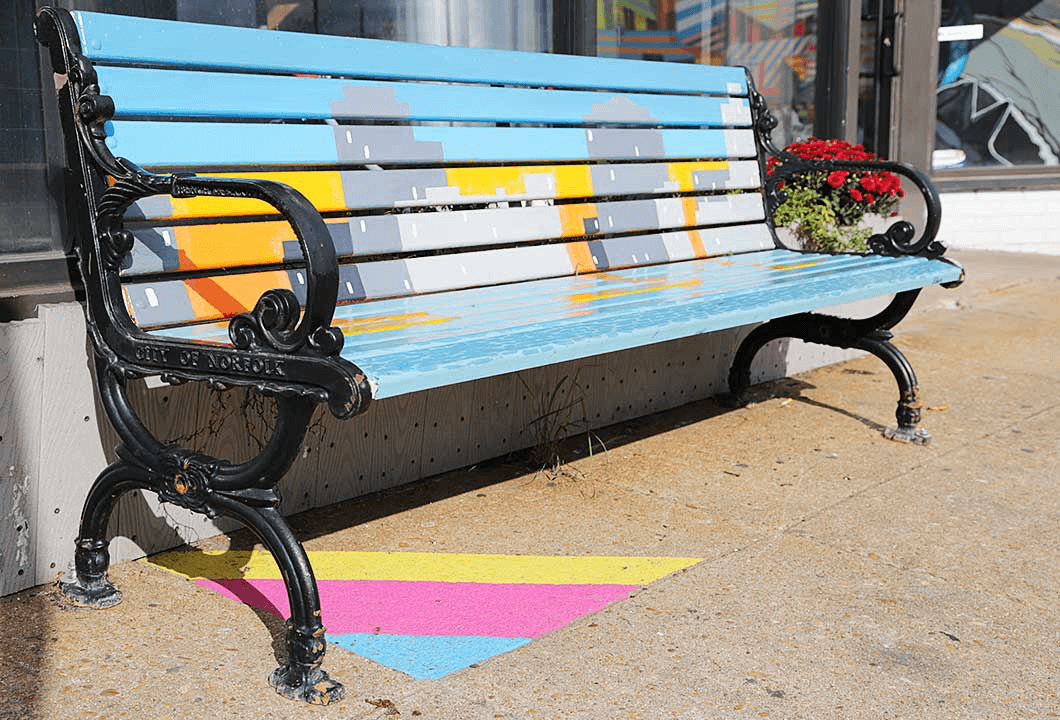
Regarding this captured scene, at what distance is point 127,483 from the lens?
2641mm

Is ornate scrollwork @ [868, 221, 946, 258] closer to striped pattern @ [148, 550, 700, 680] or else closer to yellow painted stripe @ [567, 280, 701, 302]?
yellow painted stripe @ [567, 280, 701, 302]

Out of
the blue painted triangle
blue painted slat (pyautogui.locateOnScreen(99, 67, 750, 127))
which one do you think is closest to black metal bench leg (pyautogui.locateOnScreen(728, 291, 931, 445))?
blue painted slat (pyautogui.locateOnScreen(99, 67, 750, 127))

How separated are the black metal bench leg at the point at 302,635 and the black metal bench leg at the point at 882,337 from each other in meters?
2.55

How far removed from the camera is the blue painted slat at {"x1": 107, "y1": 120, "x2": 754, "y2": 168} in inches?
111

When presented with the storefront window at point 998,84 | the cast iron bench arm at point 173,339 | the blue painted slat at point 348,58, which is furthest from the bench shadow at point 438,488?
the storefront window at point 998,84

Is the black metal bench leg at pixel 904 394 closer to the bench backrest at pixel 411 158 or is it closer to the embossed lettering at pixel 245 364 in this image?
the bench backrest at pixel 411 158

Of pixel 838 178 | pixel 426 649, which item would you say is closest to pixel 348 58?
pixel 426 649

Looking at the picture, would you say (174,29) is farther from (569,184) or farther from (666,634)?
(666,634)

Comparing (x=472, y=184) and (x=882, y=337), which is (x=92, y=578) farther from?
(x=882, y=337)

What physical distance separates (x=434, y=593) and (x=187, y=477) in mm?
677

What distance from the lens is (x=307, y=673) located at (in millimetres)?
2283

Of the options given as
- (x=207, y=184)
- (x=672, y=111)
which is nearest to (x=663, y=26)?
(x=672, y=111)

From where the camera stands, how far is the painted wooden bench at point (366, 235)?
234cm

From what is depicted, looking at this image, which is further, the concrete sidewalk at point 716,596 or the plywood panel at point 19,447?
the plywood panel at point 19,447
